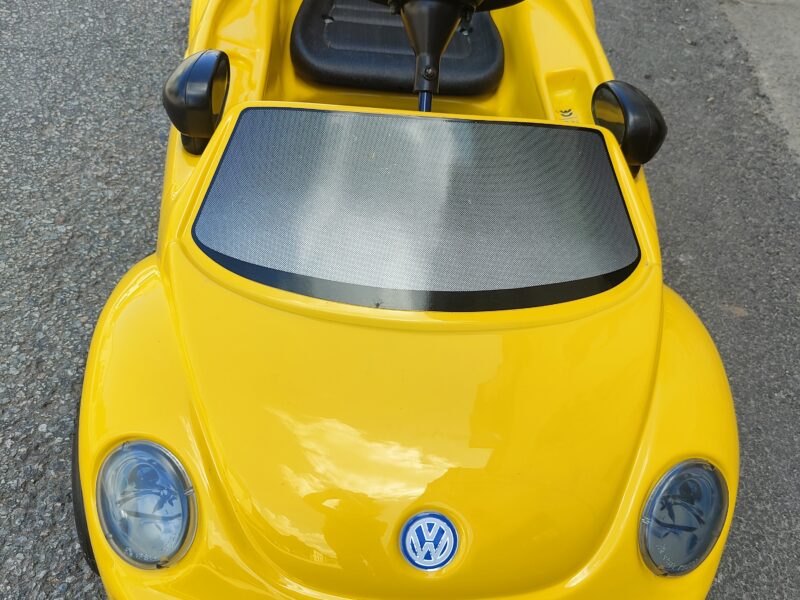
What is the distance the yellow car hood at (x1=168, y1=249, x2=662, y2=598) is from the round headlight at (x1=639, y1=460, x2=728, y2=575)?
0.27 ft

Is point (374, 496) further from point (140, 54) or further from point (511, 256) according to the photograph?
point (140, 54)

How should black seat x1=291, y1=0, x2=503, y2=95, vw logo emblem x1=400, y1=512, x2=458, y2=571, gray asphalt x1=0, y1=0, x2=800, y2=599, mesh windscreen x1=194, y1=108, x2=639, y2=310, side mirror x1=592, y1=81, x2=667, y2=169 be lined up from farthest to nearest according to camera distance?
black seat x1=291, y1=0, x2=503, y2=95 < gray asphalt x1=0, y1=0, x2=800, y2=599 < side mirror x1=592, y1=81, x2=667, y2=169 < mesh windscreen x1=194, y1=108, x2=639, y2=310 < vw logo emblem x1=400, y1=512, x2=458, y2=571

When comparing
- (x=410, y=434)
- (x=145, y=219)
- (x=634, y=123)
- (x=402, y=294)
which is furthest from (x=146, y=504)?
(x=145, y=219)

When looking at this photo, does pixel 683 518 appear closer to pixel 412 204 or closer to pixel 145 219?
pixel 412 204

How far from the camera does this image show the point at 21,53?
3248 mm

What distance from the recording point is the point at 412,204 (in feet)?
4.83

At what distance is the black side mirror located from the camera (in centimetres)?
170

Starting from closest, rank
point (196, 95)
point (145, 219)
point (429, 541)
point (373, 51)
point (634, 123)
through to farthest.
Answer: point (429, 541) < point (196, 95) < point (634, 123) < point (373, 51) < point (145, 219)

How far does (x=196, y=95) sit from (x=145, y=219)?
3.49 ft

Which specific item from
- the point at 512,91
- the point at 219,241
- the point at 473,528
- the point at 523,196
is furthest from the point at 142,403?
the point at 512,91

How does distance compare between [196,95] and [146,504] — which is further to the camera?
[196,95]

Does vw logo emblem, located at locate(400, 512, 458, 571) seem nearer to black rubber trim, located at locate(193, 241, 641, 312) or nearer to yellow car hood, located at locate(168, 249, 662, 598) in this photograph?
yellow car hood, located at locate(168, 249, 662, 598)

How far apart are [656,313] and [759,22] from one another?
3769 millimetres

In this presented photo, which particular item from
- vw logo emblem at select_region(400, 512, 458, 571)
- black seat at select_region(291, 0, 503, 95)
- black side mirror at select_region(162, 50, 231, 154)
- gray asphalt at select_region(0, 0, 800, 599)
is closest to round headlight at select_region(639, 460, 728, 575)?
vw logo emblem at select_region(400, 512, 458, 571)
